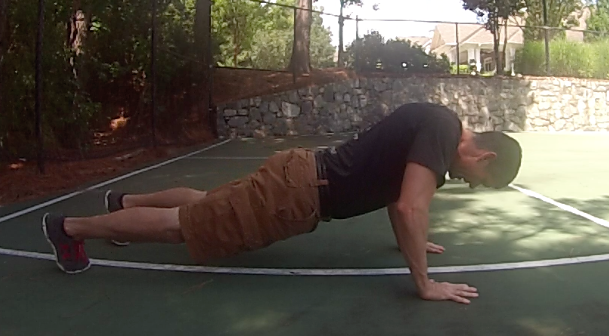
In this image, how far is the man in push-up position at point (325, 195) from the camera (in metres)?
3.16

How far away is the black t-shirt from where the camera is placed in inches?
121

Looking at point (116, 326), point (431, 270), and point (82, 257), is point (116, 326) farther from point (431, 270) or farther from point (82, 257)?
point (431, 270)

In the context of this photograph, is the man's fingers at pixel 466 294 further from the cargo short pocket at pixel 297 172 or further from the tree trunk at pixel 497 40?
the tree trunk at pixel 497 40

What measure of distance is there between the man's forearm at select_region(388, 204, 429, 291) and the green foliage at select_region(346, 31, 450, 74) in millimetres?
13987

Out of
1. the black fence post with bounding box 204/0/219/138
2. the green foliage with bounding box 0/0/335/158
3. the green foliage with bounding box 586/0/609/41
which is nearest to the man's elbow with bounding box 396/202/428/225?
the green foliage with bounding box 0/0/335/158

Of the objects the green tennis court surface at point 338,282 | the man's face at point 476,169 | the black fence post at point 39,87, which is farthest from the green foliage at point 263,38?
the man's face at point 476,169

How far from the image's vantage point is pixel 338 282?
361 cm

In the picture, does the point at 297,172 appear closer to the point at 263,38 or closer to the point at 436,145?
the point at 436,145

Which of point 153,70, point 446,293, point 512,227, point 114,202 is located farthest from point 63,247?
point 153,70

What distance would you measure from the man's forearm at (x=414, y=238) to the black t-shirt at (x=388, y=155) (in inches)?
8.5

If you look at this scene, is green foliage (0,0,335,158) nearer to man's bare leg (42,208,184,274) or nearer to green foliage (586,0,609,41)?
man's bare leg (42,208,184,274)

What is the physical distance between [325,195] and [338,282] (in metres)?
0.50

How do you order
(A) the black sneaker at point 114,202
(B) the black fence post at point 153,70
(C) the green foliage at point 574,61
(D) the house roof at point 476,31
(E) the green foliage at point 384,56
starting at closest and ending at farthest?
(A) the black sneaker at point 114,202 < (B) the black fence post at point 153,70 < (E) the green foliage at point 384,56 < (C) the green foliage at point 574,61 < (D) the house roof at point 476,31

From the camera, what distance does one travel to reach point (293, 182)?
342cm
